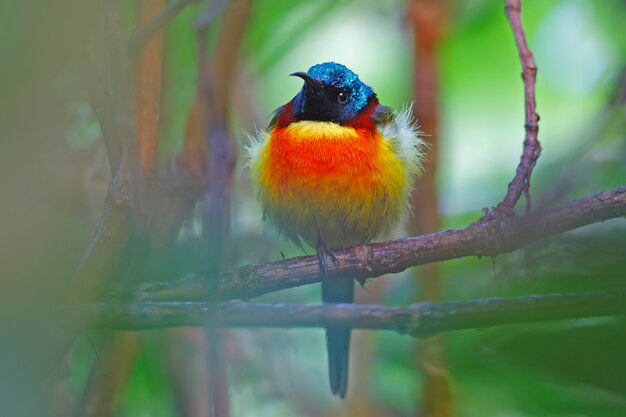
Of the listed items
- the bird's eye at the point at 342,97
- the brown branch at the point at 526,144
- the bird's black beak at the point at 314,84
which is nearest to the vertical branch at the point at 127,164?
the brown branch at the point at 526,144

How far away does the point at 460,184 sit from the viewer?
4.76 meters

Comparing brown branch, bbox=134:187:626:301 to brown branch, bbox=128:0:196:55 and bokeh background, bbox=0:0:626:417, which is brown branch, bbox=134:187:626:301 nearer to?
bokeh background, bbox=0:0:626:417

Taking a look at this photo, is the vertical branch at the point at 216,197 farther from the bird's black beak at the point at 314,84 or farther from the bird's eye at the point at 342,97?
the bird's eye at the point at 342,97

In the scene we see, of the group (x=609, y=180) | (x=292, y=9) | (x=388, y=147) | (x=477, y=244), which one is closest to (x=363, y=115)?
(x=388, y=147)

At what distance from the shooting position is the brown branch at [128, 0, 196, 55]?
1.98 meters

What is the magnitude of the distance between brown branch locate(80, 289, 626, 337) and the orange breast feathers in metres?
0.92

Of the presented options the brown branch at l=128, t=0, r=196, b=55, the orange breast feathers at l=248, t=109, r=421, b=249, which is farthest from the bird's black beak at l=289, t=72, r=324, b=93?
the brown branch at l=128, t=0, r=196, b=55

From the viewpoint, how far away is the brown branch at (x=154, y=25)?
198cm

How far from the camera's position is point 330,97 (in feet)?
11.6

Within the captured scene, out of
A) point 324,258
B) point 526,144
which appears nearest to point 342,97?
point 324,258

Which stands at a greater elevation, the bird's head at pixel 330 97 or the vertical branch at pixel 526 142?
the bird's head at pixel 330 97

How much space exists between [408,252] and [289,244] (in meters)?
1.50

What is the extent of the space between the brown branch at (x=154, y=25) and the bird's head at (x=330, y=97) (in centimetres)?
148

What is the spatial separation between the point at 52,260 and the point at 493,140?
12.7 feet
